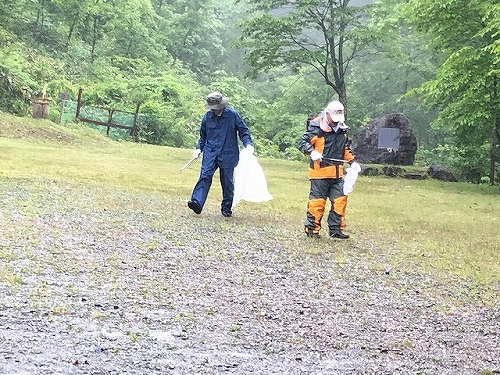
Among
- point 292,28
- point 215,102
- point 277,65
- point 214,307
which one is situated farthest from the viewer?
point 277,65

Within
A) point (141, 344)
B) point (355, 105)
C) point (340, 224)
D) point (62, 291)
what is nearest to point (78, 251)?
point (62, 291)

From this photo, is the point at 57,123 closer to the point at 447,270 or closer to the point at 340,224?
the point at 340,224

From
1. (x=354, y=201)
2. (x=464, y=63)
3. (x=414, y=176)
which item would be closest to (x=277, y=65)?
(x=414, y=176)

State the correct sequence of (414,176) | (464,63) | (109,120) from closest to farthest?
(464,63)
(414,176)
(109,120)

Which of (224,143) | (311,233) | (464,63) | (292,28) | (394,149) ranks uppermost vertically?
(292,28)

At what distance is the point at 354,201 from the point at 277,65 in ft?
33.4

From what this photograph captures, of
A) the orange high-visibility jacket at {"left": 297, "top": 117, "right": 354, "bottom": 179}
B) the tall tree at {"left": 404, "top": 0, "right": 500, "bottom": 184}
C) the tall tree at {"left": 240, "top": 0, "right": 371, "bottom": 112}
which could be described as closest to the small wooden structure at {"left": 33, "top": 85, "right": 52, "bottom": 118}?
the tall tree at {"left": 240, "top": 0, "right": 371, "bottom": 112}

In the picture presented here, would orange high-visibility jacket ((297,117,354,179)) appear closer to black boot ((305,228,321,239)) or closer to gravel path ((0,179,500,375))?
black boot ((305,228,321,239))

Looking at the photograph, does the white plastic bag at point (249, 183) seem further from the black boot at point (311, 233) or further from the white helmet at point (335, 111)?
the white helmet at point (335, 111)

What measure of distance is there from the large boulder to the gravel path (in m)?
16.9

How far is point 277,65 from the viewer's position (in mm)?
21969

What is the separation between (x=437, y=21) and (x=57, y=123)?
13347mm

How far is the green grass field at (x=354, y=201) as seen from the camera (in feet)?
23.0

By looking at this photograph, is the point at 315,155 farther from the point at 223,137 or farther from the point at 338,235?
the point at 223,137
